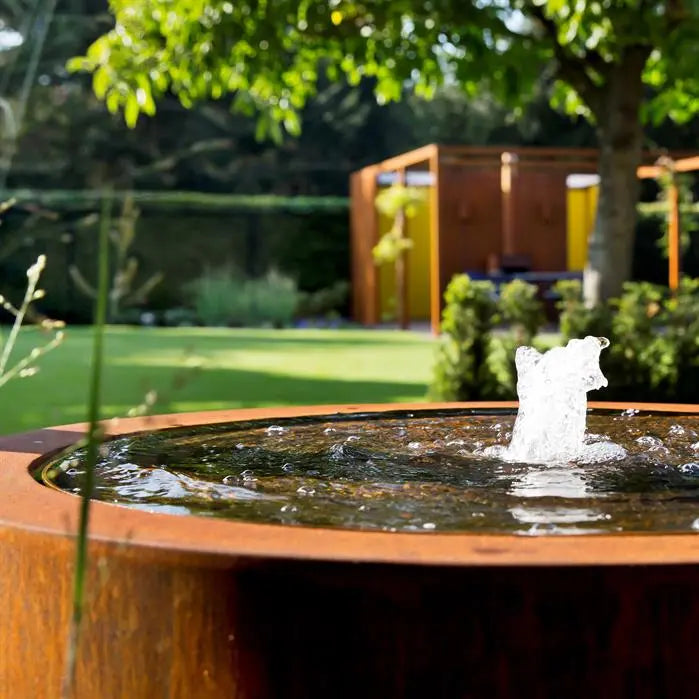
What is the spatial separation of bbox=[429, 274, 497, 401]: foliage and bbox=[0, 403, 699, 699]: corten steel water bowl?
5.32 meters

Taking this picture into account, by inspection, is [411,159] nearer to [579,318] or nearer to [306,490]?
[579,318]

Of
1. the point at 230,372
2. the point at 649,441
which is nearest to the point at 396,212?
the point at 230,372

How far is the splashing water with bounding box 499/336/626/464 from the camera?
2797 millimetres

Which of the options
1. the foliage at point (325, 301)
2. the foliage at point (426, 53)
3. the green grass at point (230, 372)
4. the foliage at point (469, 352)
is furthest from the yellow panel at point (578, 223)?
the foliage at point (469, 352)

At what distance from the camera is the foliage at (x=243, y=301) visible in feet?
56.3

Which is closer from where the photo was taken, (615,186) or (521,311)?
(521,311)

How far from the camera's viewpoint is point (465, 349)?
6.91 metres

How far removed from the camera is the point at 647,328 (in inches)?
278

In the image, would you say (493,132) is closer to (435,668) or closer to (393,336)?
(393,336)

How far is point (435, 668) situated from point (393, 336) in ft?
43.0

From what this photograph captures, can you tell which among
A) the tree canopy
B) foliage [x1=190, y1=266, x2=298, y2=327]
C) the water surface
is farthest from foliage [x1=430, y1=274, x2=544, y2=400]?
foliage [x1=190, y1=266, x2=298, y2=327]

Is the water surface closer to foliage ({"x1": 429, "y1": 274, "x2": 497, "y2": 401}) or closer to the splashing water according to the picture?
the splashing water

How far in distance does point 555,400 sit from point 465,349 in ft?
13.1

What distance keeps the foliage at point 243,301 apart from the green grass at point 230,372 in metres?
2.24
